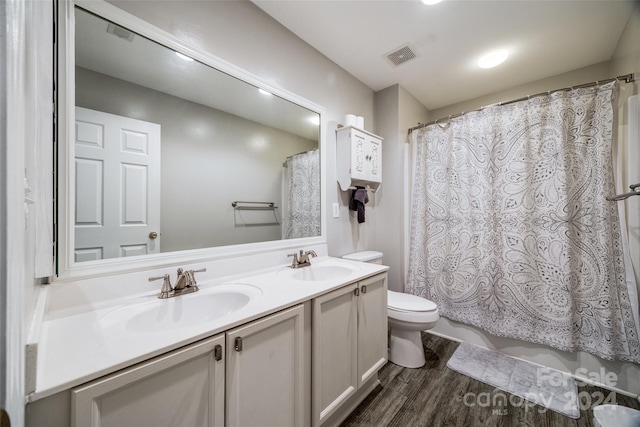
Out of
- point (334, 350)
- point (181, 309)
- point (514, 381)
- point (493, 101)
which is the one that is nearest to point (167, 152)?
point (181, 309)

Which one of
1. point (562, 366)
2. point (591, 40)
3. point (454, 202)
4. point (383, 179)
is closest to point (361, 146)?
point (383, 179)

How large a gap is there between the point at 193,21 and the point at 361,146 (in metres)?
1.38

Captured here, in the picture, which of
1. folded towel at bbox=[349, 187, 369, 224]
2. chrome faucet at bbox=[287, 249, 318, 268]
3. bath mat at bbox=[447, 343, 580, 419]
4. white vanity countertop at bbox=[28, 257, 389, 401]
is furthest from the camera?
folded towel at bbox=[349, 187, 369, 224]

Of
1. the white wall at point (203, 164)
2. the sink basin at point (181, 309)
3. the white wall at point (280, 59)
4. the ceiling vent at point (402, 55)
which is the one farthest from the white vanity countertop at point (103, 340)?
the ceiling vent at point (402, 55)

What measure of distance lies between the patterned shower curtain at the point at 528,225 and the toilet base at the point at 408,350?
22.8 inches

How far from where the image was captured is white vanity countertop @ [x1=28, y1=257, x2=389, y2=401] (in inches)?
21.6

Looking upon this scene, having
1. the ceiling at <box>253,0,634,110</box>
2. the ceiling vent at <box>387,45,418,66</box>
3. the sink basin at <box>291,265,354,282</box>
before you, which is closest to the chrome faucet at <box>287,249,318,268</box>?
the sink basin at <box>291,265,354,282</box>

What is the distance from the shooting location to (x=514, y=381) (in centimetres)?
163

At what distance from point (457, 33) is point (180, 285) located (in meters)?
2.40

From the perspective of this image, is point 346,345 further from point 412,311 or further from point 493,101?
point 493,101

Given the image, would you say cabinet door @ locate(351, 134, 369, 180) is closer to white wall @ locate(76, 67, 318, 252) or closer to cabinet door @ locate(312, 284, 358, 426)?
white wall @ locate(76, 67, 318, 252)

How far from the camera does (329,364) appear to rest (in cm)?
119

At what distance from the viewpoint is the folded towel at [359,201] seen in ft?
6.89

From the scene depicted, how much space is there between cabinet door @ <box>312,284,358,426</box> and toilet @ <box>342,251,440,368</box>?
56cm
